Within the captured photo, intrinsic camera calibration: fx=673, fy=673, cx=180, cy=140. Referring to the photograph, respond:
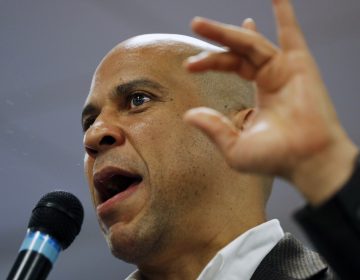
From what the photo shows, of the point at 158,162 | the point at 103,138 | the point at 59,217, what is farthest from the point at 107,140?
the point at 59,217

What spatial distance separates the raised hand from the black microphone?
1.04 feet

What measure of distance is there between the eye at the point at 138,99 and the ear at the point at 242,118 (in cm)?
19

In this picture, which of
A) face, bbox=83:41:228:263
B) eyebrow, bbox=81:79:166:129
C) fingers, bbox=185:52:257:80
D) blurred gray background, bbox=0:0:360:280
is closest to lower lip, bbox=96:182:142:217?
face, bbox=83:41:228:263

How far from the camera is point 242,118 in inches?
55.4

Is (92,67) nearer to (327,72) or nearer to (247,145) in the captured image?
(327,72)

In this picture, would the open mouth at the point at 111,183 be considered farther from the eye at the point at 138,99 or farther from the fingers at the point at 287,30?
the fingers at the point at 287,30

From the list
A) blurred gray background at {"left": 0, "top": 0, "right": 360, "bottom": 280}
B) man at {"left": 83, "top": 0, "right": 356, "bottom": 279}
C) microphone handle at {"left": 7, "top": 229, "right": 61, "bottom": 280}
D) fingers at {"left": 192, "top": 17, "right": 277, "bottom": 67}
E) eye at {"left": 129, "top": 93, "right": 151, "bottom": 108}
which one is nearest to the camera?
fingers at {"left": 192, "top": 17, "right": 277, "bottom": 67}

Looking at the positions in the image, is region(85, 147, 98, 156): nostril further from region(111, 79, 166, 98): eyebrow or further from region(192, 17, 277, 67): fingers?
region(192, 17, 277, 67): fingers

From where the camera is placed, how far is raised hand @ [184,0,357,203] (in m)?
0.73

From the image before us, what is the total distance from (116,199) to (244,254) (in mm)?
254

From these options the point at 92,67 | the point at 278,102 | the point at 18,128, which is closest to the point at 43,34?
the point at 92,67

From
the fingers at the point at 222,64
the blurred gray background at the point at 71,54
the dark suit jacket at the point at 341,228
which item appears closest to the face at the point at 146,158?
the fingers at the point at 222,64

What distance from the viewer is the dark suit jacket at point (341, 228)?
0.69m

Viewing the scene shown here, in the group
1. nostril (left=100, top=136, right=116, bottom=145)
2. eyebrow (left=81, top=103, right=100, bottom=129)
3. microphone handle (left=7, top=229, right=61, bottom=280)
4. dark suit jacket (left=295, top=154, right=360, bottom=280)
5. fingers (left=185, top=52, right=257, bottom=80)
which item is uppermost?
fingers (left=185, top=52, right=257, bottom=80)
